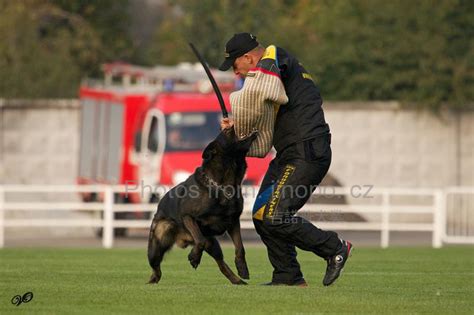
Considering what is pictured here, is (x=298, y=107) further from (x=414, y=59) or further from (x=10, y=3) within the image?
(x=10, y=3)

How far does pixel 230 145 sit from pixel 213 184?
0.34 m

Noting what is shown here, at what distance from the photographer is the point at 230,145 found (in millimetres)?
9914

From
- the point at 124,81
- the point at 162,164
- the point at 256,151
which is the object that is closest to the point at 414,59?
the point at 124,81

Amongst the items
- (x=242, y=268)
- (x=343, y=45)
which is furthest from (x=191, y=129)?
(x=242, y=268)

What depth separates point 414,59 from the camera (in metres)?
26.0

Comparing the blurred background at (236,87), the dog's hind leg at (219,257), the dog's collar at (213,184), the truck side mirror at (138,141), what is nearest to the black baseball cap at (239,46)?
the dog's collar at (213,184)

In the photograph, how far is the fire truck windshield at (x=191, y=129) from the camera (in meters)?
20.5

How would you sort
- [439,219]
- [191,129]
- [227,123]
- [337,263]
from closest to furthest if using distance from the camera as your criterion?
[337,263], [227,123], [439,219], [191,129]

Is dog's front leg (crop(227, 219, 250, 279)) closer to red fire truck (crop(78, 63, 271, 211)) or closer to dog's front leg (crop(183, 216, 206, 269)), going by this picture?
dog's front leg (crop(183, 216, 206, 269))

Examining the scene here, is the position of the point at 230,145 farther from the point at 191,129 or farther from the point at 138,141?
the point at 138,141

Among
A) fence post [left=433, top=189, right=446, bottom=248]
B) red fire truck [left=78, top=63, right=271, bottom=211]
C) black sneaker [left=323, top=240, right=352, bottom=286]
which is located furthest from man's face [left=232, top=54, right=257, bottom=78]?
fence post [left=433, top=189, right=446, bottom=248]

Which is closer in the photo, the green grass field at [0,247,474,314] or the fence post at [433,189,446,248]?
the green grass field at [0,247,474,314]

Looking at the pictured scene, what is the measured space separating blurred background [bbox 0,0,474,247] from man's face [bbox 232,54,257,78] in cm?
996

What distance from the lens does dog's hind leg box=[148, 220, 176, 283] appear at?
10250mm
